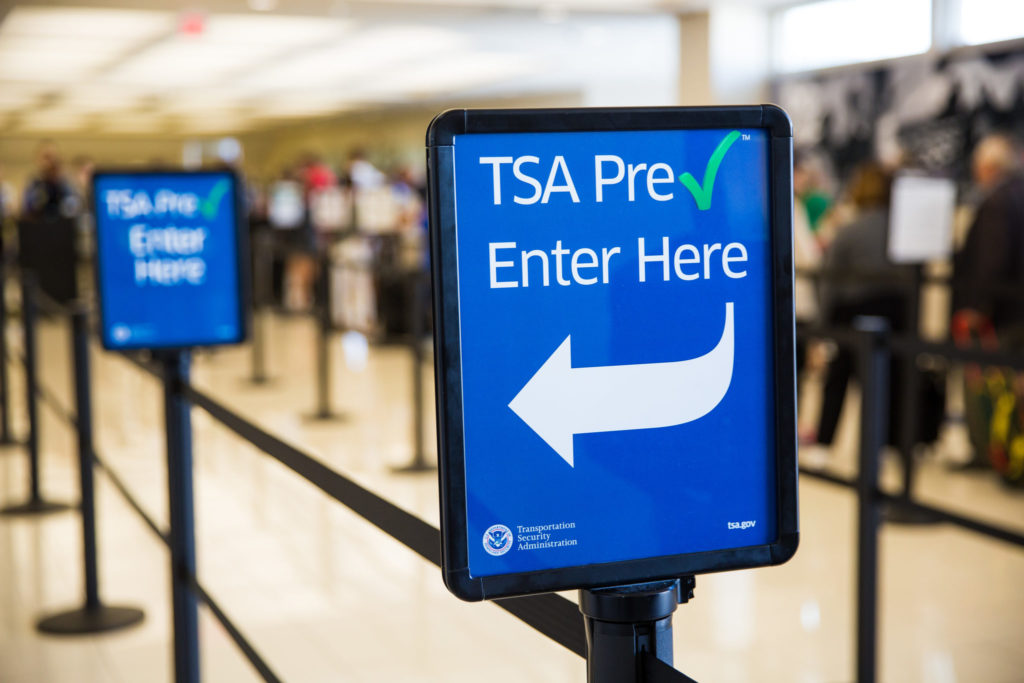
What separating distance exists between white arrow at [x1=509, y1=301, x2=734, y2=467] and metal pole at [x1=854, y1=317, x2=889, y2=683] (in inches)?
63.2

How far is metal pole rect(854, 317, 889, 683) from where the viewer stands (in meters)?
2.33

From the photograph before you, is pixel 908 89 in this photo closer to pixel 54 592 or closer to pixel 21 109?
pixel 54 592

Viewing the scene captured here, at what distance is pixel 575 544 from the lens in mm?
842

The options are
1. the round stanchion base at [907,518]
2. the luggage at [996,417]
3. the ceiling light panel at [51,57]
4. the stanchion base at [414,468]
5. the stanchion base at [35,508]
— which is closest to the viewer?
the round stanchion base at [907,518]

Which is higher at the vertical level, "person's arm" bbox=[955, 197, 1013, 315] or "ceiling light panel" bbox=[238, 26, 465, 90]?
"ceiling light panel" bbox=[238, 26, 465, 90]

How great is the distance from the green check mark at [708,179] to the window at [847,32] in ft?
24.5

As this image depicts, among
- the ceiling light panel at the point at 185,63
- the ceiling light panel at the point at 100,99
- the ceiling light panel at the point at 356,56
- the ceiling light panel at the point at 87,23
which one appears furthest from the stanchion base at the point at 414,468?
the ceiling light panel at the point at 100,99

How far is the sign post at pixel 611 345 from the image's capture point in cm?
82

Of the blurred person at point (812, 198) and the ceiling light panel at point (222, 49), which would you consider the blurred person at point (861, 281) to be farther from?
the ceiling light panel at point (222, 49)

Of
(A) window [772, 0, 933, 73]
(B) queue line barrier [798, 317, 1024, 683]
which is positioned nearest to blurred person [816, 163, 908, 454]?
(B) queue line barrier [798, 317, 1024, 683]

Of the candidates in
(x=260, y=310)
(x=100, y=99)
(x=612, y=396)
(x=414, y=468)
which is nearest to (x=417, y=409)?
(x=414, y=468)

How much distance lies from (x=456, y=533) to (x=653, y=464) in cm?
16

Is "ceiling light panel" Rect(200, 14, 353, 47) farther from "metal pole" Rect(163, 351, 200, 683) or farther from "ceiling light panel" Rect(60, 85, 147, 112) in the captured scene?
"metal pole" Rect(163, 351, 200, 683)

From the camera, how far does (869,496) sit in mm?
2342
